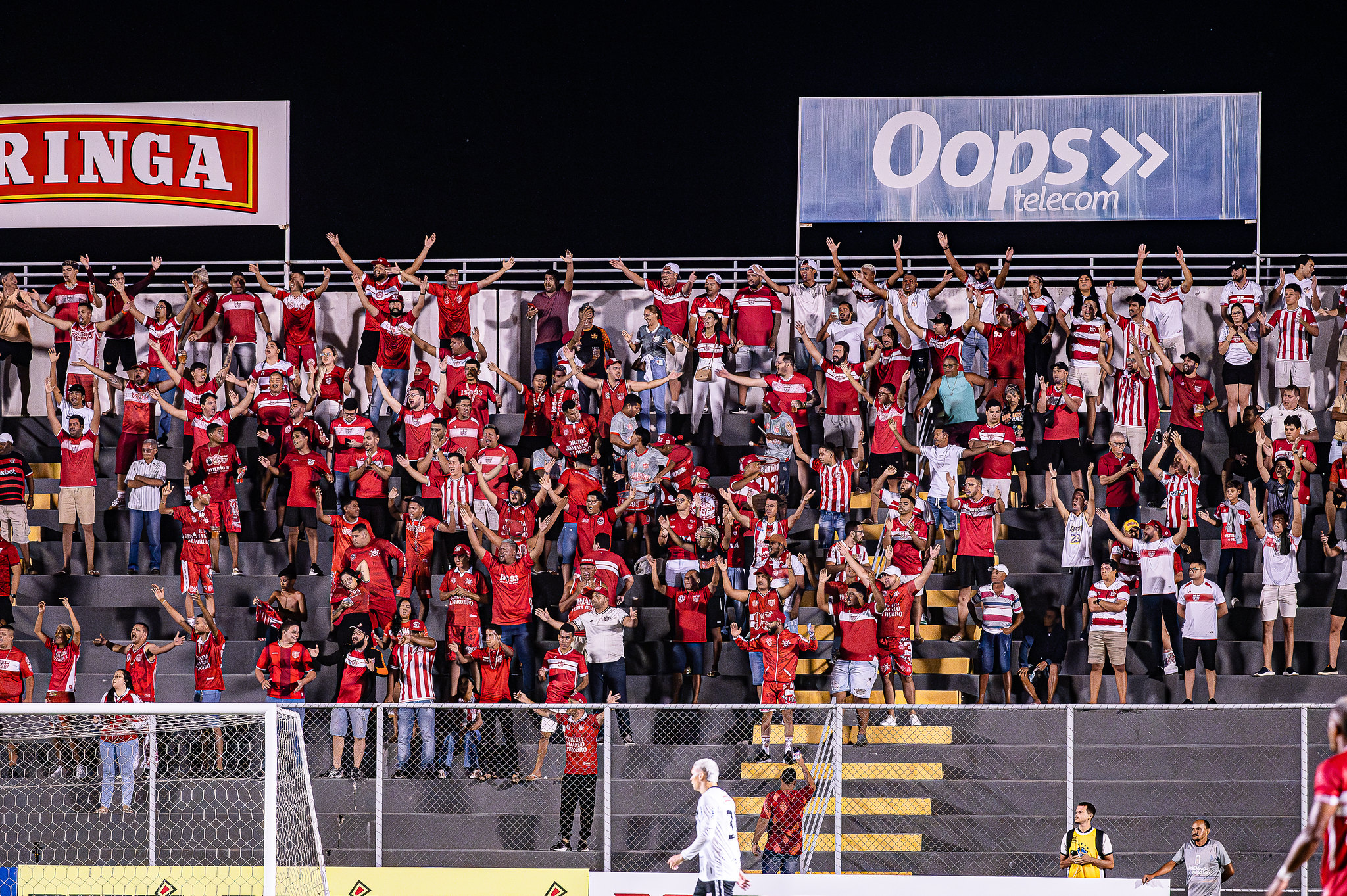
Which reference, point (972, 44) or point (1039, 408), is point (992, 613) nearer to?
point (1039, 408)

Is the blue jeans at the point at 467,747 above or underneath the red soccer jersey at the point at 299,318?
underneath

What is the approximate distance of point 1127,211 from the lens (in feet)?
68.4

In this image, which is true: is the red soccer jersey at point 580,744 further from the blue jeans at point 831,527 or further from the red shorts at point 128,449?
the red shorts at point 128,449

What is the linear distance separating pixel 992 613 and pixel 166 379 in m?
10.1

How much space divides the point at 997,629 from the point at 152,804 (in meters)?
7.58

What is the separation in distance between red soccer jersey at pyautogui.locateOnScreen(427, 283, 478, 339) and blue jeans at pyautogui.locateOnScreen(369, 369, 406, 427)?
2.78 feet

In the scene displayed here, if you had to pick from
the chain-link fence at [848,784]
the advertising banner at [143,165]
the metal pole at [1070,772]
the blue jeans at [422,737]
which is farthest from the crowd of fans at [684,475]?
the advertising banner at [143,165]

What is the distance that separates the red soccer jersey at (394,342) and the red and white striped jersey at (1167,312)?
894cm

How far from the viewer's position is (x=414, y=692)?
14023 mm

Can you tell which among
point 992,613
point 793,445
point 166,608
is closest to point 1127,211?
point 793,445

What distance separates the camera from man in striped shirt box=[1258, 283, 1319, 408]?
712 inches

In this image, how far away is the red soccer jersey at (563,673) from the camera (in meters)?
13.9

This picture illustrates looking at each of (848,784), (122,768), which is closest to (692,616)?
(848,784)

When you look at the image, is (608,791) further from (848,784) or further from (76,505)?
(76,505)
